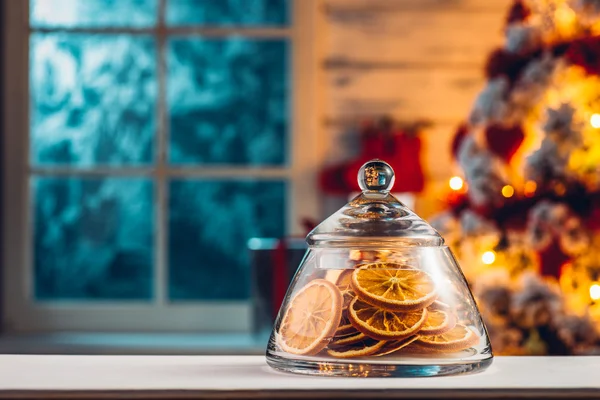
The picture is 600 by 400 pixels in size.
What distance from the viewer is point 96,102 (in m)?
2.68

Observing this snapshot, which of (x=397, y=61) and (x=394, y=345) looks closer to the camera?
(x=394, y=345)

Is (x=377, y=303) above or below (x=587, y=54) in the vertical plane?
below

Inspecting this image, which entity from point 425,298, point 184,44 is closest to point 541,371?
point 425,298

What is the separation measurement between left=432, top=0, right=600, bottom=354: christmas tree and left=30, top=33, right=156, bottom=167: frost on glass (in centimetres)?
90

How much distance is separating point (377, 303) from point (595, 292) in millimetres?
1614

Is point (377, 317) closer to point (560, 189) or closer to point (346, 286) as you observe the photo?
point (346, 286)

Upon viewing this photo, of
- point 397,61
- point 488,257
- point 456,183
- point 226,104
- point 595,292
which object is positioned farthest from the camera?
point 226,104

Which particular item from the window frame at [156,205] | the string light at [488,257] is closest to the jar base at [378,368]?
the string light at [488,257]

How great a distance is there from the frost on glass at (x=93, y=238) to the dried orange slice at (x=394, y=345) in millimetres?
1993

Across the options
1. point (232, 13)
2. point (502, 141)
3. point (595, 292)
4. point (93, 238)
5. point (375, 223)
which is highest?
point (232, 13)

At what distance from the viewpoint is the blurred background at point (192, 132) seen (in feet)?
8.46

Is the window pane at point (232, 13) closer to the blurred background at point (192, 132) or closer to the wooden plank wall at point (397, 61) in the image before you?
the blurred background at point (192, 132)

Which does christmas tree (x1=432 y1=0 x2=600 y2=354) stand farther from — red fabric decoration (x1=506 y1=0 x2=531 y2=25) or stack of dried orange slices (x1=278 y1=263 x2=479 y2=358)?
stack of dried orange slices (x1=278 y1=263 x2=479 y2=358)

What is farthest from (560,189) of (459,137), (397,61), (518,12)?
(397,61)
